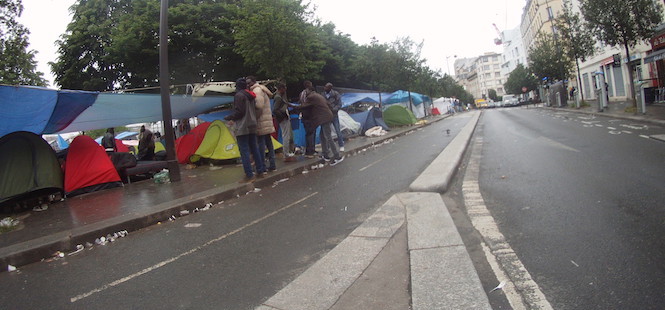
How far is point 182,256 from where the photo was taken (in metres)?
3.92

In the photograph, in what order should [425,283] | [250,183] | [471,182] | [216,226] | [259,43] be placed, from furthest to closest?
[259,43] < [250,183] < [471,182] < [216,226] < [425,283]

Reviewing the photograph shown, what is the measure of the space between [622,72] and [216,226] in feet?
111

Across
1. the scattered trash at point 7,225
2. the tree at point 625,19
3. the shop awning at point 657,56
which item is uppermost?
the tree at point 625,19

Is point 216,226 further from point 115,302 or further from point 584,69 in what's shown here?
point 584,69

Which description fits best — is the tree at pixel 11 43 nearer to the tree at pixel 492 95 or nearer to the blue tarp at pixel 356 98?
the blue tarp at pixel 356 98

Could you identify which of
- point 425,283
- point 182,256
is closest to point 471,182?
point 425,283

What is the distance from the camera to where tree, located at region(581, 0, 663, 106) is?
55.1 feet

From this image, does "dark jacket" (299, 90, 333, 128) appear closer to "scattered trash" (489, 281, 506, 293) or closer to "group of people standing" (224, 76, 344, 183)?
"group of people standing" (224, 76, 344, 183)

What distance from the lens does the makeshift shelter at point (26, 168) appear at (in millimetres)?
6766

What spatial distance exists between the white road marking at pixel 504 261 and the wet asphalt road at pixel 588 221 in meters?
Answer: 0.07

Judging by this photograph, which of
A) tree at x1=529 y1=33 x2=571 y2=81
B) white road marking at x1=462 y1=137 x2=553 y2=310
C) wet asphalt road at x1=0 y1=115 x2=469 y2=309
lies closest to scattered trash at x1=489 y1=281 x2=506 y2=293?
white road marking at x1=462 y1=137 x2=553 y2=310

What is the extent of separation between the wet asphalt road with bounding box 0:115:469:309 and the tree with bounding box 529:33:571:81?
30.2 metres

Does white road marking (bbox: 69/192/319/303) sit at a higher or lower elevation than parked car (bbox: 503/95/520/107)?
lower

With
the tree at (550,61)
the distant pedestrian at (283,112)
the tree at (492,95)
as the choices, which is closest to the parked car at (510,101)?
the tree at (550,61)
